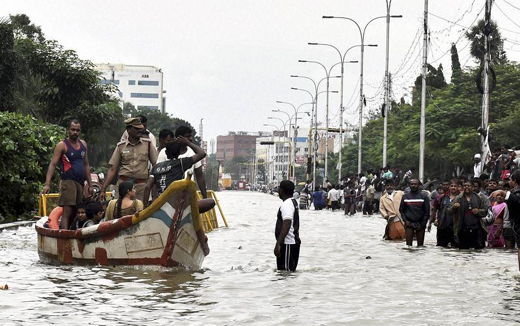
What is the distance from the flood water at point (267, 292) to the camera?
30.8ft

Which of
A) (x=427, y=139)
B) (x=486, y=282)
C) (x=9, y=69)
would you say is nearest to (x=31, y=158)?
(x=486, y=282)

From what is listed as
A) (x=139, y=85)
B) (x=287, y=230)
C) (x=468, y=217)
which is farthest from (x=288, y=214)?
(x=139, y=85)

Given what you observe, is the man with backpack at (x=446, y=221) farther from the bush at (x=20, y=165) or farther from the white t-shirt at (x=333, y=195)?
the white t-shirt at (x=333, y=195)

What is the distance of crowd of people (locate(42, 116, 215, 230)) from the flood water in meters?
0.91

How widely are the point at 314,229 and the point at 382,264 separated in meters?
12.3

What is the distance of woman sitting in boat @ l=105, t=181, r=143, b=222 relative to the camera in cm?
1350

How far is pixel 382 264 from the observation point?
52.4 feet

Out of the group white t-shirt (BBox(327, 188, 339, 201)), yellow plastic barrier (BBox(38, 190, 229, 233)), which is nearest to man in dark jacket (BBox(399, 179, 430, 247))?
yellow plastic barrier (BBox(38, 190, 229, 233))

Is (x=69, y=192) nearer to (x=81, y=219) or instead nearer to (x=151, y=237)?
(x=81, y=219)

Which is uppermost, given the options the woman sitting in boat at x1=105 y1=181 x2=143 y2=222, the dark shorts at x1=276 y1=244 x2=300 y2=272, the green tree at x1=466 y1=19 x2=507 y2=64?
the green tree at x1=466 y1=19 x2=507 y2=64

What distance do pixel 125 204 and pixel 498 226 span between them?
31.8 feet

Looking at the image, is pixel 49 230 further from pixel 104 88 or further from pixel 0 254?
pixel 104 88

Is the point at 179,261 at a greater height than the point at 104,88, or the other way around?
the point at 104,88

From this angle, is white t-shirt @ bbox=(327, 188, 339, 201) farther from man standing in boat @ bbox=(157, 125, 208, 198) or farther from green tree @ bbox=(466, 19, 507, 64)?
man standing in boat @ bbox=(157, 125, 208, 198)
